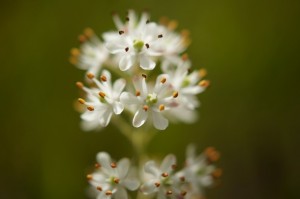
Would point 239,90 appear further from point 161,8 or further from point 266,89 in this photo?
point 161,8

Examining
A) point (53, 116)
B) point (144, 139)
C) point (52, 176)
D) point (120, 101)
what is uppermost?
point (53, 116)

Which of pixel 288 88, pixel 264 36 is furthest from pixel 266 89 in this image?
pixel 264 36

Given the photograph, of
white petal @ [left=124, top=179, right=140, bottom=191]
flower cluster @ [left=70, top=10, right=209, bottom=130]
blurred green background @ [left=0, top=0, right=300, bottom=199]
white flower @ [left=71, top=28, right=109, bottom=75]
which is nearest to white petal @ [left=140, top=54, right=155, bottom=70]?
flower cluster @ [left=70, top=10, right=209, bottom=130]

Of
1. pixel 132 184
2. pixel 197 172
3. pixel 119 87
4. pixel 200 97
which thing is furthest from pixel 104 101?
pixel 200 97

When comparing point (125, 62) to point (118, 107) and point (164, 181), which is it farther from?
point (164, 181)

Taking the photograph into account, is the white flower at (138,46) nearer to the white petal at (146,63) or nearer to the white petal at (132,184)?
the white petal at (146,63)

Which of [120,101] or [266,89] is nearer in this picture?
[120,101]
